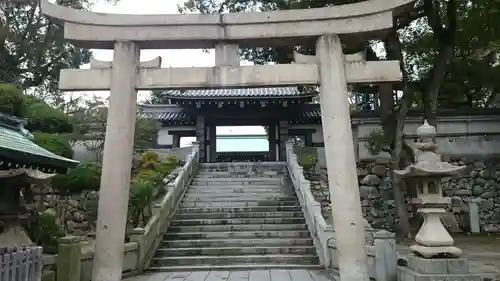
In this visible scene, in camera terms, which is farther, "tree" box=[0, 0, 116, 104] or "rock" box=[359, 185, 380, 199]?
"tree" box=[0, 0, 116, 104]

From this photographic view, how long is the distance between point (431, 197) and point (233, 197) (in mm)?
8244

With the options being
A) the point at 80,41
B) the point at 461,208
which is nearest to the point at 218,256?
the point at 80,41

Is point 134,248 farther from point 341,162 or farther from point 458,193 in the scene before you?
point 458,193

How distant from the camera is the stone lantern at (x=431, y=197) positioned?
6609mm

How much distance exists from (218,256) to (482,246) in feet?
24.6

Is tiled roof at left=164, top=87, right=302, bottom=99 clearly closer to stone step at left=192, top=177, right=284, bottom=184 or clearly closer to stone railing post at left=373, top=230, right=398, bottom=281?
stone step at left=192, top=177, right=284, bottom=184

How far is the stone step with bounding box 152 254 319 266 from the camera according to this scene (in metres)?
10.1

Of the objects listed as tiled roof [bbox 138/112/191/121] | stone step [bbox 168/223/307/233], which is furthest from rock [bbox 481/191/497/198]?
tiled roof [bbox 138/112/191/121]

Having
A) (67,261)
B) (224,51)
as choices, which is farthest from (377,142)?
(67,261)

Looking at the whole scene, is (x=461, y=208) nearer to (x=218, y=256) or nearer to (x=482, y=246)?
(x=482, y=246)

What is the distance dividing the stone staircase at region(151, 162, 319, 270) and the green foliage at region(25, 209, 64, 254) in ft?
7.88

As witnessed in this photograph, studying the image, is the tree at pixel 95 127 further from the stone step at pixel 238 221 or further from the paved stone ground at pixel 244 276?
the paved stone ground at pixel 244 276

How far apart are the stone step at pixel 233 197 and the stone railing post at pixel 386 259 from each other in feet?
21.3

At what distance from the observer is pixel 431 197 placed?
22.6ft
